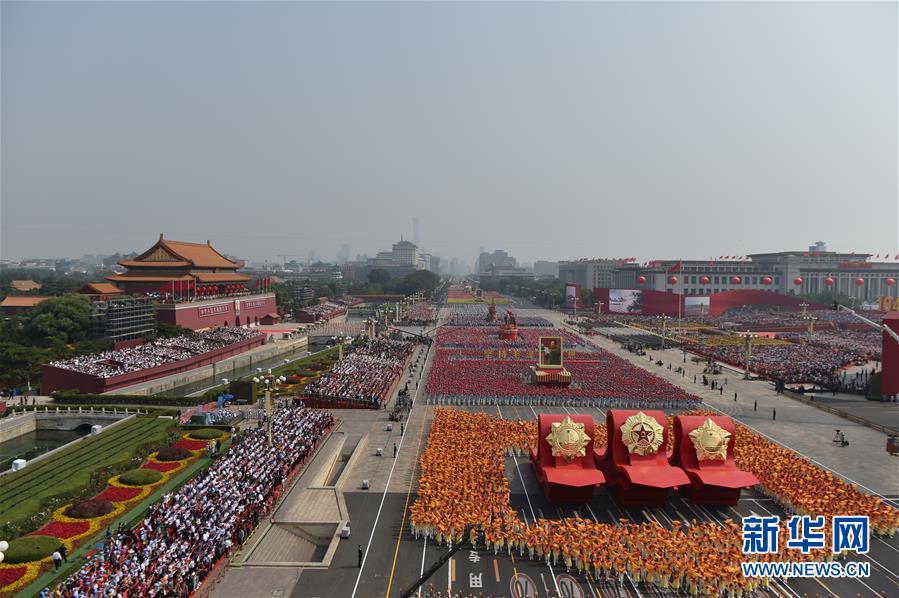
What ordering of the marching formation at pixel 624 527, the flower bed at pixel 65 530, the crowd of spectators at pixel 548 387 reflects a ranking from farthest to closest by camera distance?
the crowd of spectators at pixel 548 387
the flower bed at pixel 65 530
the marching formation at pixel 624 527

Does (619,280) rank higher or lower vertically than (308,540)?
higher

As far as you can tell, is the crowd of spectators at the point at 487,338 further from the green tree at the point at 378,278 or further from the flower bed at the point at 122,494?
the green tree at the point at 378,278

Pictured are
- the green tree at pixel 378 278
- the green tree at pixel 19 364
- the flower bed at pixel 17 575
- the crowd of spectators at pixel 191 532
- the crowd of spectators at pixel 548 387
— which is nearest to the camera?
the crowd of spectators at pixel 191 532

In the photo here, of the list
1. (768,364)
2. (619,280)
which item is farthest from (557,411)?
(619,280)

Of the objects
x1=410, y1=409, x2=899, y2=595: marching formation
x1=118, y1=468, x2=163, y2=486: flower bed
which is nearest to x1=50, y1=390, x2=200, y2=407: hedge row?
x1=118, y1=468, x2=163, y2=486: flower bed

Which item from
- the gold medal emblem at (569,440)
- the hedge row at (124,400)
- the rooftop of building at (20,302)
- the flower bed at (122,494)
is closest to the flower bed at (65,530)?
the flower bed at (122,494)

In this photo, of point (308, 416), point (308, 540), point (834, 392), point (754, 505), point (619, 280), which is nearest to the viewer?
point (308, 540)

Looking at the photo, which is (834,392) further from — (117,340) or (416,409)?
(117,340)
